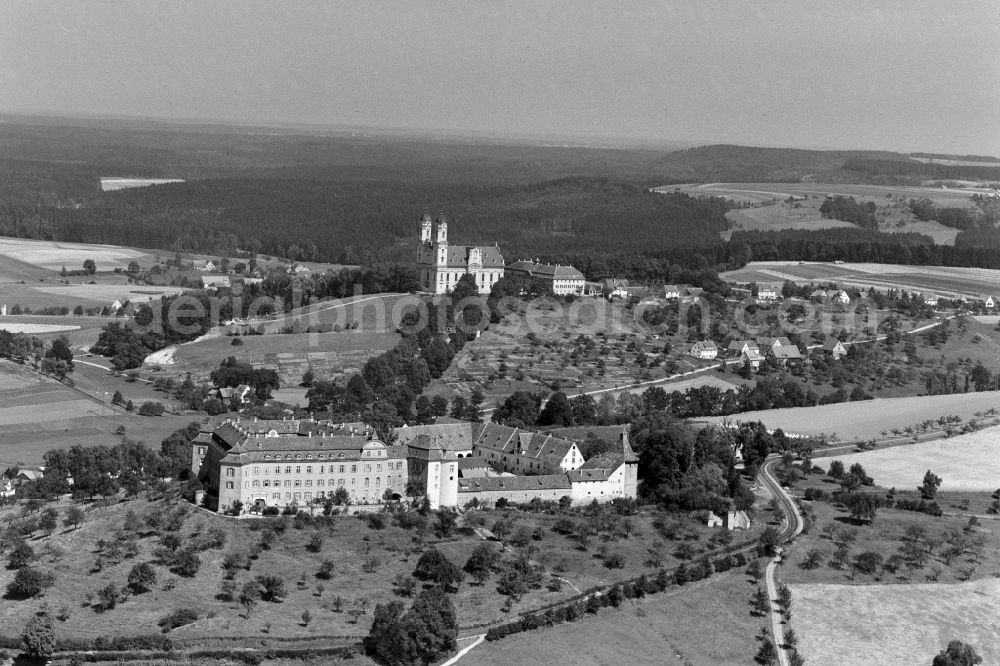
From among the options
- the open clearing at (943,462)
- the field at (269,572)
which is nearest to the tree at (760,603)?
the field at (269,572)

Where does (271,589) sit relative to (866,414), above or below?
above

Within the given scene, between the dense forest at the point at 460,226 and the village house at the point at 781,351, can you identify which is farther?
the dense forest at the point at 460,226

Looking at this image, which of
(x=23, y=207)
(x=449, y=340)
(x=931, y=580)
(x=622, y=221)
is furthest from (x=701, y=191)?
(x=931, y=580)

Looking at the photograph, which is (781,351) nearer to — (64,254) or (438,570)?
(438,570)

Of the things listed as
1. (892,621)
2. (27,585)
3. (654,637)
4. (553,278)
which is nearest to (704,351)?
(553,278)

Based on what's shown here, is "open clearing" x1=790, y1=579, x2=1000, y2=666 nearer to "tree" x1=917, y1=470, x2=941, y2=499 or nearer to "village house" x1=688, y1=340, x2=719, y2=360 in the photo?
"tree" x1=917, y1=470, x2=941, y2=499

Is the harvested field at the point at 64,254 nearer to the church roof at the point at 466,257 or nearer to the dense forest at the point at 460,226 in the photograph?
the dense forest at the point at 460,226
